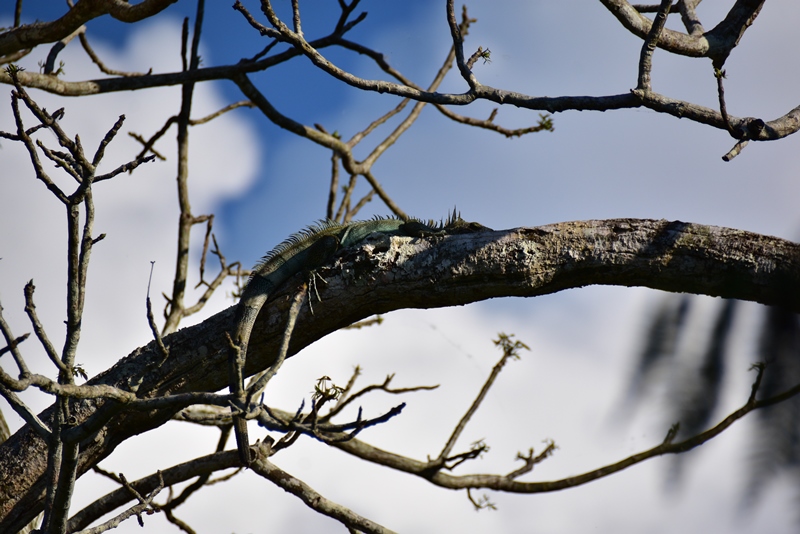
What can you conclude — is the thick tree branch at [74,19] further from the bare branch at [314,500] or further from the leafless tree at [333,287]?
the bare branch at [314,500]

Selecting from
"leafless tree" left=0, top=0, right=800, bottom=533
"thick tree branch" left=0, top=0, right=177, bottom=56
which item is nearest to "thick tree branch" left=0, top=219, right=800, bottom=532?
"leafless tree" left=0, top=0, right=800, bottom=533

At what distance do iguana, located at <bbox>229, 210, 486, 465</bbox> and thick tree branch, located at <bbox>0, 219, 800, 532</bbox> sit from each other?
0.10m

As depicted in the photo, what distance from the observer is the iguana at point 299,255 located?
369 centimetres

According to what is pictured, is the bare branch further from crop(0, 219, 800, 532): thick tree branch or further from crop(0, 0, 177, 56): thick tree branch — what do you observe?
crop(0, 0, 177, 56): thick tree branch

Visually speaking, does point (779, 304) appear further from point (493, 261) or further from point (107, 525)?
point (107, 525)

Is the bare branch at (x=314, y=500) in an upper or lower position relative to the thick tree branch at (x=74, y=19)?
lower

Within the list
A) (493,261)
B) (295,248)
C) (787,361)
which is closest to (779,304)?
(787,361)

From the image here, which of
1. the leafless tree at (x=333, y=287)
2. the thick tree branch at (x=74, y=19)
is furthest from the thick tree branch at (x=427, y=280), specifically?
the thick tree branch at (x=74, y=19)

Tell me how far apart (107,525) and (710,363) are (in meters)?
3.18

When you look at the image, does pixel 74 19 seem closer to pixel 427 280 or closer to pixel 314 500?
pixel 427 280

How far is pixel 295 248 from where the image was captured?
4672 mm

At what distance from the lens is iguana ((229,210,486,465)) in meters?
3.69

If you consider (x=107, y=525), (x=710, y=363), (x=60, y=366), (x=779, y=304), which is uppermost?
(x=60, y=366)

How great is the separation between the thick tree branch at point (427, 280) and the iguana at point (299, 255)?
0.33 feet
